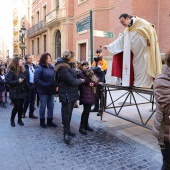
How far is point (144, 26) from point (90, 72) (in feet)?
4.47

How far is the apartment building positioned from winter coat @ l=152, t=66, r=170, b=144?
5.35m

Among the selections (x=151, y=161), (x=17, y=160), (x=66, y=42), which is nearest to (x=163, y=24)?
(x=66, y=42)

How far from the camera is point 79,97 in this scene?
4.43 meters

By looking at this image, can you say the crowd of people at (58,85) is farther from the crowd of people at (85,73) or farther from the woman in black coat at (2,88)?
the woman in black coat at (2,88)

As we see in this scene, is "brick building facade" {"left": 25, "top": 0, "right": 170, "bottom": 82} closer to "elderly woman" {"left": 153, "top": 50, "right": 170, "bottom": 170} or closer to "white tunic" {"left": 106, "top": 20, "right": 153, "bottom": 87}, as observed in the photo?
Answer: "white tunic" {"left": 106, "top": 20, "right": 153, "bottom": 87}

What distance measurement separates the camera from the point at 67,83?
4.05m

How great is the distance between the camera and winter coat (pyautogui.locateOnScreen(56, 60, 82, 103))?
13.0 ft

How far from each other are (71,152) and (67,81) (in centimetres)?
128

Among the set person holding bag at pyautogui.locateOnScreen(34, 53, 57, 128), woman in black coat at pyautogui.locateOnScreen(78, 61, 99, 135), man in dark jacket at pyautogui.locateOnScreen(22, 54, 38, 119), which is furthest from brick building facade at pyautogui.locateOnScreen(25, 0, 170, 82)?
woman in black coat at pyautogui.locateOnScreen(78, 61, 99, 135)

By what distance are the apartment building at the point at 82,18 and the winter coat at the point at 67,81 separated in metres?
3.37

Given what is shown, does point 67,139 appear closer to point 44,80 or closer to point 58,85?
point 58,85

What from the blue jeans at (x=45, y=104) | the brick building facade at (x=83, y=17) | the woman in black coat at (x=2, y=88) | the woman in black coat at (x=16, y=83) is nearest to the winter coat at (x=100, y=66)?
the blue jeans at (x=45, y=104)

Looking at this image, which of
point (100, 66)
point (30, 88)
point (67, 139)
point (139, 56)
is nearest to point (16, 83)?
point (30, 88)

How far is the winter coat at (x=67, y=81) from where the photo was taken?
156 inches
